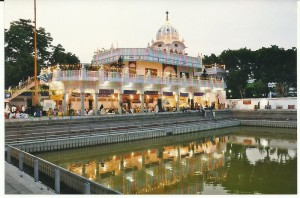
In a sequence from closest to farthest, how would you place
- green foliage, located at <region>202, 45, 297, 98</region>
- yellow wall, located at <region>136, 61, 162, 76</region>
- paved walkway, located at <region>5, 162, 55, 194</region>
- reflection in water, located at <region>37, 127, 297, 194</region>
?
paved walkway, located at <region>5, 162, 55, 194</region>
reflection in water, located at <region>37, 127, 297, 194</region>
yellow wall, located at <region>136, 61, 162, 76</region>
green foliage, located at <region>202, 45, 297, 98</region>

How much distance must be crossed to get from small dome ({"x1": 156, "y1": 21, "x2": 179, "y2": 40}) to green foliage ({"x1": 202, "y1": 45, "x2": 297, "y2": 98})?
12.7 meters

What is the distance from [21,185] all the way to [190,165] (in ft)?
29.7

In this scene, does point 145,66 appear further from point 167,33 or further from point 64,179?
point 64,179

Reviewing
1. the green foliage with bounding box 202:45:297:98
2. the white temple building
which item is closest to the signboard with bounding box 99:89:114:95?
the white temple building

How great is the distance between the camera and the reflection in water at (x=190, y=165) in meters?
12.7

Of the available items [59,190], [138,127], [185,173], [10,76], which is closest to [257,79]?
[138,127]

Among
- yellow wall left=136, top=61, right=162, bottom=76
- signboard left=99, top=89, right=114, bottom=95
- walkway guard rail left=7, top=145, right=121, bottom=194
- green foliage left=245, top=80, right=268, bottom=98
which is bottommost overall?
walkway guard rail left=7, top=145, right=121, bottom=194

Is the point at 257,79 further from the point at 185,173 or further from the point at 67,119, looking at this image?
the point at 185,173

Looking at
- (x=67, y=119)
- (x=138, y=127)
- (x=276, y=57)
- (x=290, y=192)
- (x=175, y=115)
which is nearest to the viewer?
(x=290, y=192)

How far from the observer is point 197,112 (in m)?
34.9

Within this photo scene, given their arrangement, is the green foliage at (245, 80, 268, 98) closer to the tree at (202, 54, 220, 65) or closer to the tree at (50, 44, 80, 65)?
the tree at (202, 54, 220, 65)

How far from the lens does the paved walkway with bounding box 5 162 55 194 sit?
9.82 m

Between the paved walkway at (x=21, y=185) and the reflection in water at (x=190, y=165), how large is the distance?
131 inches

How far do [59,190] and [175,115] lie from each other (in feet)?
71.6
